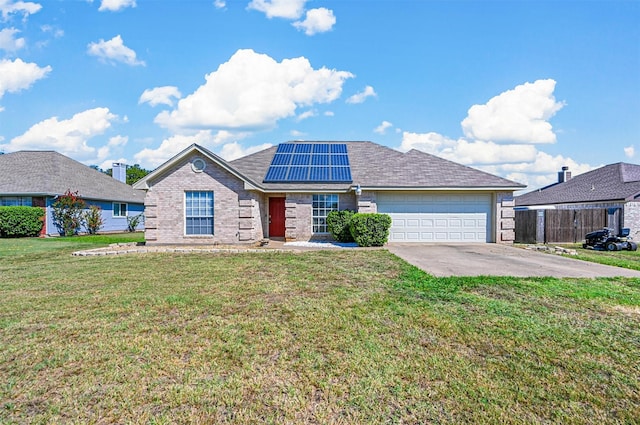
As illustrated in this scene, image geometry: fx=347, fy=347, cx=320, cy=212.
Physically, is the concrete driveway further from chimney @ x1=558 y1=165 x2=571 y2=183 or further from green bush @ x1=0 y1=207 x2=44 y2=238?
green bush @ x1=0 y1=207 x2=44 y2=238

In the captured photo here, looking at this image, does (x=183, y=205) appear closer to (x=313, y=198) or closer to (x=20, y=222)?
(x=313, y=198)

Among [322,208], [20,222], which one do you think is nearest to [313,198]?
[322,208]

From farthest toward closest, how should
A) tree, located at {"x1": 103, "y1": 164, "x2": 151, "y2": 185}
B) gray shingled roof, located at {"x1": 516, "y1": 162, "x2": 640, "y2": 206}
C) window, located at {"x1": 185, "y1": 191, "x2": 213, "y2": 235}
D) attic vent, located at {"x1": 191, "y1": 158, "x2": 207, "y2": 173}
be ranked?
tree, located at {"x1": 103, "y1": 164, "x2": 151, "y2": 185}, gray shingled roof, located at {"x1": 516, "y1": 162, "x2": 640, "y2": 206}, window, located at {"x1": 185, "y1": 191, "x2": 213, "y2": 235}, attic vent, located at {"x1": 191, "y1": 158, "x2": 207, "y2": 173}

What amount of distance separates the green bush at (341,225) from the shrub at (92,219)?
56.6 ft

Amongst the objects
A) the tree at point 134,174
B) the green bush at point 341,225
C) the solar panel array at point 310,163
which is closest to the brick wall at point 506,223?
the green bush at point 341,225

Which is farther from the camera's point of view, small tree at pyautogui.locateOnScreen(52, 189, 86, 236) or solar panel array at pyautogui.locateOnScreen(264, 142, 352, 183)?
small tree at pyautogui.locateOnScreen(52, 189, 86, 236)

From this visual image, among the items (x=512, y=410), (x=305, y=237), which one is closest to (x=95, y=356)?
(x=512, y=410)

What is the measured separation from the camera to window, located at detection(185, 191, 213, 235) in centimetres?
1547

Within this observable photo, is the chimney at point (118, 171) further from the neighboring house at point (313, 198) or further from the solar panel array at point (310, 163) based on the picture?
the neighboring house at point (313, 198)

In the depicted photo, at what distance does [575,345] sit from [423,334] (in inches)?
69.7

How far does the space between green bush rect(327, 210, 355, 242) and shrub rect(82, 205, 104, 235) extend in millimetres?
17241

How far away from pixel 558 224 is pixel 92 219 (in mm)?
27804

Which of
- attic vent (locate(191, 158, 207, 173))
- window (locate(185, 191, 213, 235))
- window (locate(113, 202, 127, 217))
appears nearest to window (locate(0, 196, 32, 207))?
window (locate(113, 202, 127, 217))

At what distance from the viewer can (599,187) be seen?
2156 cm
